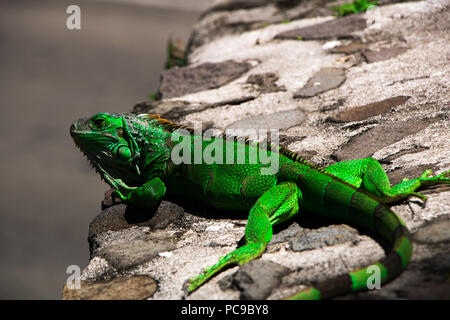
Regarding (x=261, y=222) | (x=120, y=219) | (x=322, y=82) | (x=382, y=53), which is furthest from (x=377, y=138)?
(x=120, y=219)

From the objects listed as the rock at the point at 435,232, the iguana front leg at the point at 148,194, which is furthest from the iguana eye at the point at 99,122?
the rock at the point at 435,232

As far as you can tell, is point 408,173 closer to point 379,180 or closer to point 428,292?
point 379,180

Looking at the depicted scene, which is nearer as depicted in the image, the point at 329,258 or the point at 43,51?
the point at 329,258

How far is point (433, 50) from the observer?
16.5 feet

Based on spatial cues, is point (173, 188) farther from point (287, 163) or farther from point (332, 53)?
point (332, 53)

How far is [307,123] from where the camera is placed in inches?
179

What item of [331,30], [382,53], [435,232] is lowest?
[435,232]

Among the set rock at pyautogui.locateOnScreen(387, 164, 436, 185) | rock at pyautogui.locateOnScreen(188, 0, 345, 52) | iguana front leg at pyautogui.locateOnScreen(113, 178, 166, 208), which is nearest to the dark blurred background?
rock at pyautogui.locateOnScreen(188, 0, 345, 52)

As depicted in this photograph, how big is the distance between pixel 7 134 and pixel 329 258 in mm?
8148

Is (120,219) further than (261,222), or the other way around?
(120,219)

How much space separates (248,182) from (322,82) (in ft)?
6.89

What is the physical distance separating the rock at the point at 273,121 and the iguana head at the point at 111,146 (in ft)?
3.79

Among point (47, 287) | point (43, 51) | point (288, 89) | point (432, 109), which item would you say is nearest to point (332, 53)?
point (288, 89)
